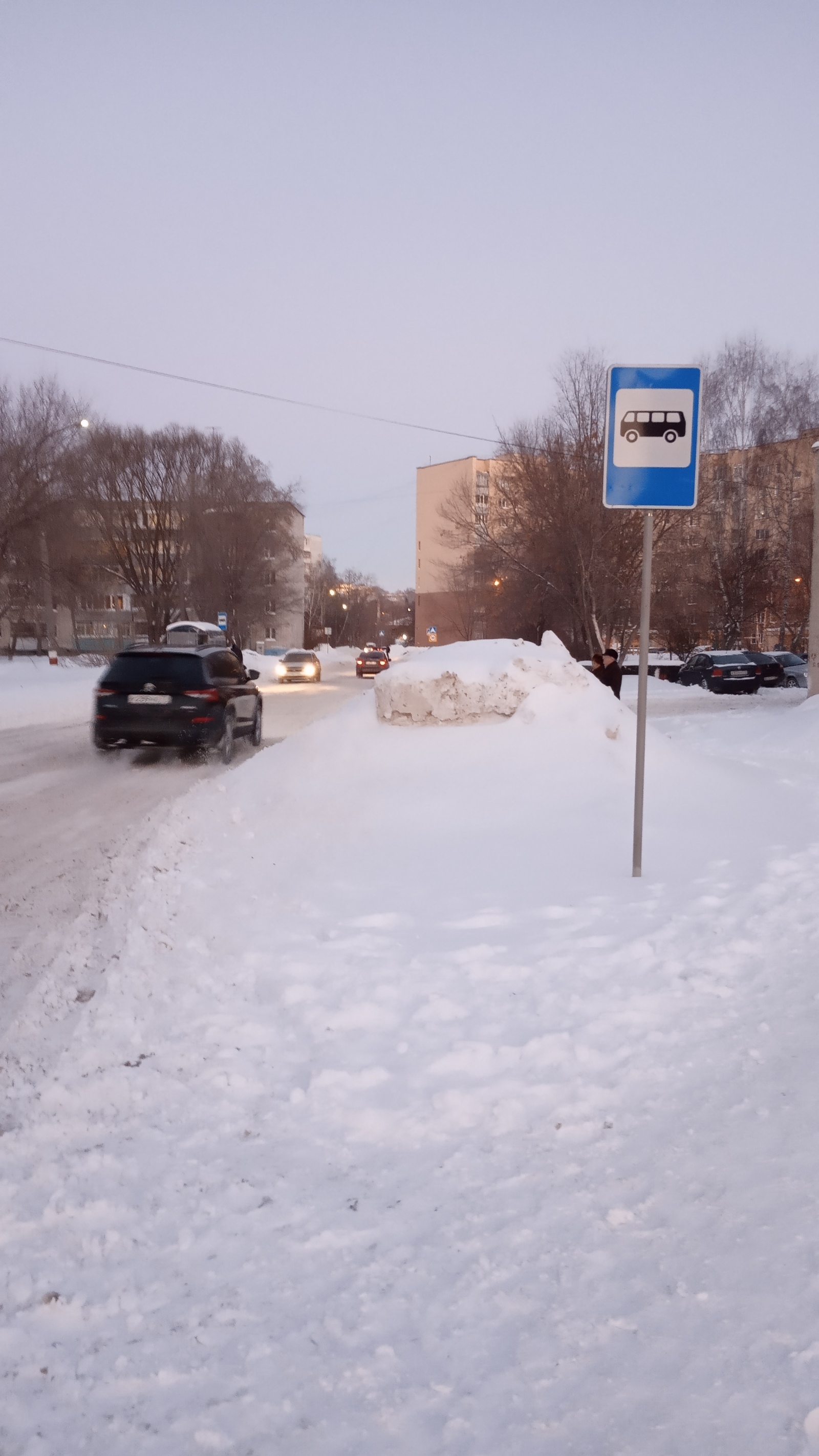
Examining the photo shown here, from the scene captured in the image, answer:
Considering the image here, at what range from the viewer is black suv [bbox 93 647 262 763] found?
12531 millimetres

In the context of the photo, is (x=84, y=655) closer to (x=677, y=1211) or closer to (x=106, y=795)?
(x=106, y=795)

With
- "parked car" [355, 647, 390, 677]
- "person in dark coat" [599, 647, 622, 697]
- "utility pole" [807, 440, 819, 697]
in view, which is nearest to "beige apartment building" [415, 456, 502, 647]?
"parked car" [355, 647, 390, 677]

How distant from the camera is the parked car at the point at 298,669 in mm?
41188

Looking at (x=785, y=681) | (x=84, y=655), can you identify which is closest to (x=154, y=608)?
(x=84, y=655)

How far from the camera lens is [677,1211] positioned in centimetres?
272

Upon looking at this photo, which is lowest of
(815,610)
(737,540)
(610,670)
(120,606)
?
(610,670)

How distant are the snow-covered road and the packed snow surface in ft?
0.74

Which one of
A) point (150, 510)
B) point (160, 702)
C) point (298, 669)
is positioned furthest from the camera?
point (150, 510)

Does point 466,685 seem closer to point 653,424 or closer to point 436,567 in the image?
point 653,424

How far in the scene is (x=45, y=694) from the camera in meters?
27.3

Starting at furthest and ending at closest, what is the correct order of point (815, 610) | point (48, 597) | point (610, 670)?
1. point (48, 597)
2. point (815, 610)
3. point (610, 670)

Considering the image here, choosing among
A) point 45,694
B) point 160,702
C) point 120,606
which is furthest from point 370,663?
point 160,702

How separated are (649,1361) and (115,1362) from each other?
4.13 ft

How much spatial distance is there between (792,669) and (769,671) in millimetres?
2013
